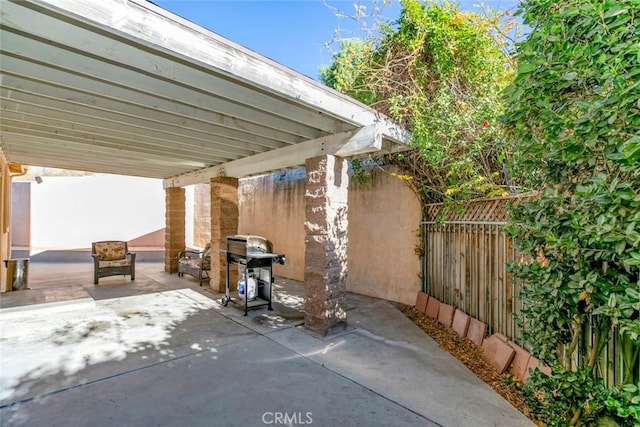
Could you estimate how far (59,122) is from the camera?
4.37 meters

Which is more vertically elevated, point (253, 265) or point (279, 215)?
point (279, 215)

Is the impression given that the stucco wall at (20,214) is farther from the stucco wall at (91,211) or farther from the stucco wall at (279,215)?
the stucco wall at (279,215)

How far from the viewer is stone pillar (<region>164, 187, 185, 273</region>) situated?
30.1ft

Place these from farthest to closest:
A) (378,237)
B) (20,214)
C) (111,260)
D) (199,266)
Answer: (20,214) < (111,260) < (199,266) < (378,237)

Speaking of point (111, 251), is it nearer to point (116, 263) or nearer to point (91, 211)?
point (116, 263)

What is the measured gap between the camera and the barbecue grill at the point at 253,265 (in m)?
5.41

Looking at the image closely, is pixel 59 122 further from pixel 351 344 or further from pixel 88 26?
pixel 351 344

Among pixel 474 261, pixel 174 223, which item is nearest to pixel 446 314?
pixel 474 261

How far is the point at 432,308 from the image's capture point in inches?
211

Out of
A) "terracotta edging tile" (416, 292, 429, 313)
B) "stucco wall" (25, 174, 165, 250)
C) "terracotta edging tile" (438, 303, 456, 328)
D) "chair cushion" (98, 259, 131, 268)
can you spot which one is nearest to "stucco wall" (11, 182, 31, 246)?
"stucco wall" (25, 174, 165, 250)

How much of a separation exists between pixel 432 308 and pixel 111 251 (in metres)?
8.25

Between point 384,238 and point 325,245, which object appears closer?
point 325,245

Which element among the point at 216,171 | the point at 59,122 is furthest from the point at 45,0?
the point at 216,171
